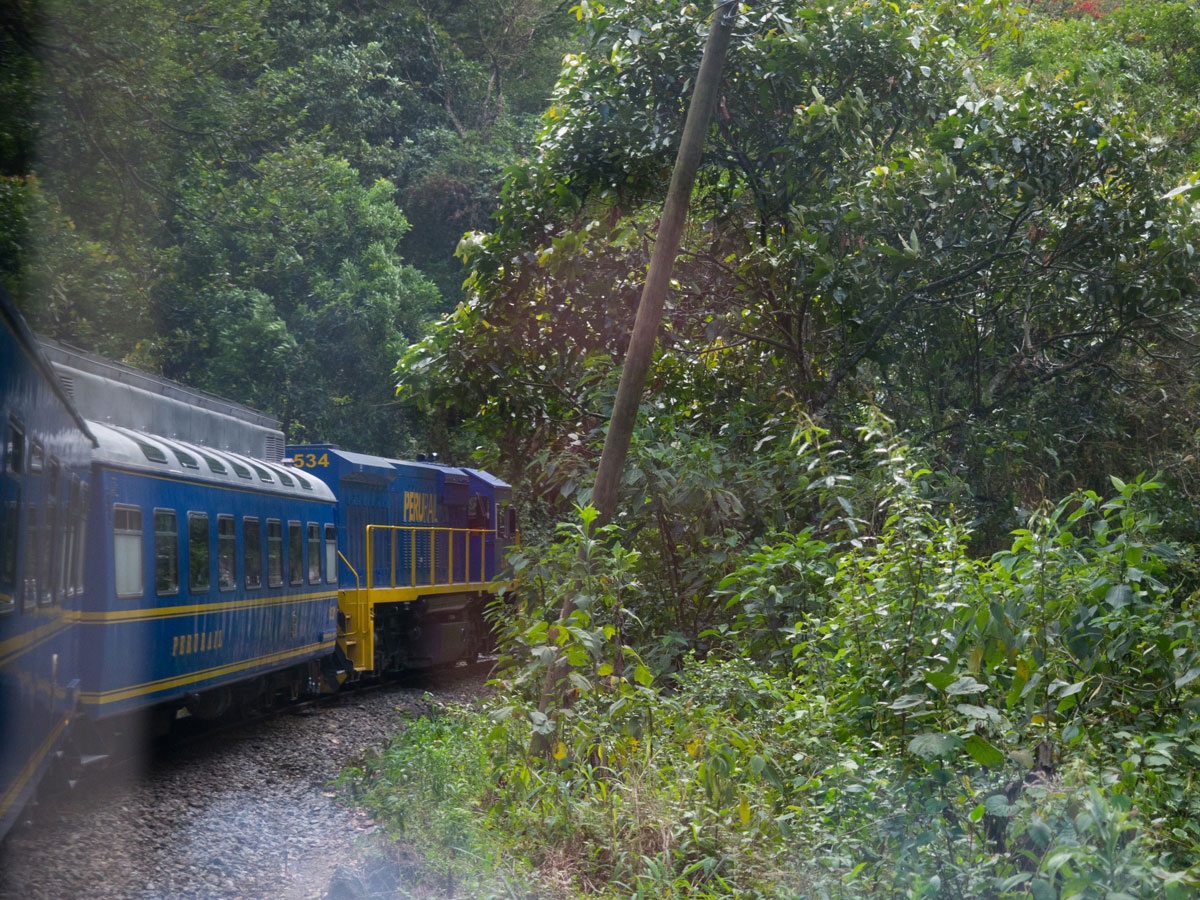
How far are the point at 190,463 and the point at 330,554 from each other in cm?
448

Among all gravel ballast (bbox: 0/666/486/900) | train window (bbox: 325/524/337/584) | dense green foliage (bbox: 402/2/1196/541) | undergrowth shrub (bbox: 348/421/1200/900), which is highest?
dense green foliage (bbox: 402/2/1196/541)

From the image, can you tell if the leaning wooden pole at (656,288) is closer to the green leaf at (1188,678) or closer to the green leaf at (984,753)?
the green leaf at (984,753)

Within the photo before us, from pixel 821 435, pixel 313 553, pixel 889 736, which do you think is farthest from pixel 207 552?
pixel 889 736

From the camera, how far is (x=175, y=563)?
962cm

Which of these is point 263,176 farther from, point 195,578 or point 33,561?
point 33,561

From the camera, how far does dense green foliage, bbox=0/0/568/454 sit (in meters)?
18.0

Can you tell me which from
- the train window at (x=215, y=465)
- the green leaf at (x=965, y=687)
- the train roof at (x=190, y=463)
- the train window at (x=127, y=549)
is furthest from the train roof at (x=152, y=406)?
the green leaf at (x=965, y=687)

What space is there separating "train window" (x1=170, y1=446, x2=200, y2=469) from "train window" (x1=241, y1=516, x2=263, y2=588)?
113cm

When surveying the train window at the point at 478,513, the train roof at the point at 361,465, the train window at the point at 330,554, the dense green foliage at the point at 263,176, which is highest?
the dense green foliage at the point at 263,176

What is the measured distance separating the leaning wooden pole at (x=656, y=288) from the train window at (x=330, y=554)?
7.71 metres

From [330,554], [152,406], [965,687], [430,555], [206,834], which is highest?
[152,406]

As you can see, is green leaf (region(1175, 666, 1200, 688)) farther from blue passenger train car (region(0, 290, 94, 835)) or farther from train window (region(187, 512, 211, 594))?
train window (region(187, 512, 211, 594))

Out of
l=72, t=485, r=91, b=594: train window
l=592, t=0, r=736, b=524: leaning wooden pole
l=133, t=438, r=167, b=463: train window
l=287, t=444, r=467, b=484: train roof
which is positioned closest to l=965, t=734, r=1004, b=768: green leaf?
l=592, t=0, r=736, b=524: leaning wooden pole

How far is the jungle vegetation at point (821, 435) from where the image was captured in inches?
196
